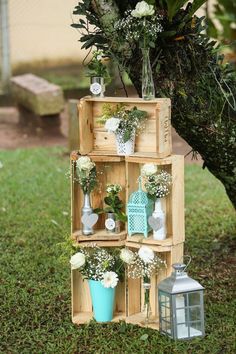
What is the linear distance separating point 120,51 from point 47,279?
1580mm

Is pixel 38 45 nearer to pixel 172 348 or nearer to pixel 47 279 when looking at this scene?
pixel 47 279

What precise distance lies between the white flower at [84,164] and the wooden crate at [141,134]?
3.9 inches

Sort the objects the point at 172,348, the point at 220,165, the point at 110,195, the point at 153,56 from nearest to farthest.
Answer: the point at 172,348, the point at 110,195, the point at 153,56, the point at 220,165

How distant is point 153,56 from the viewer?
17.6 feet

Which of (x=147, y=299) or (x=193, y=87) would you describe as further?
(x=193, y=87)

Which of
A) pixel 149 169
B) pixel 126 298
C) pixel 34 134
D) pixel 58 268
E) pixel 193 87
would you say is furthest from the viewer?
pixel 34 134

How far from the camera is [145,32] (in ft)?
15.9

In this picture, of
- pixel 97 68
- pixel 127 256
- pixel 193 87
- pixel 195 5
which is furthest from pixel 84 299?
pixel 195 5

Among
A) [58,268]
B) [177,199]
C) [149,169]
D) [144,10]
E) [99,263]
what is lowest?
[58,268]

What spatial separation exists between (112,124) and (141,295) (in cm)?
103

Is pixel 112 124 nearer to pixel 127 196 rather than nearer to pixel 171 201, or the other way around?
pixel 127 196

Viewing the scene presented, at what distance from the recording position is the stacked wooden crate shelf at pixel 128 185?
4.88 meters

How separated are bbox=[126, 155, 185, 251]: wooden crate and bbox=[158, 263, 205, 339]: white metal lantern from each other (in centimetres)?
20

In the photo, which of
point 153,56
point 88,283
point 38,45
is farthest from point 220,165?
point 38,45
